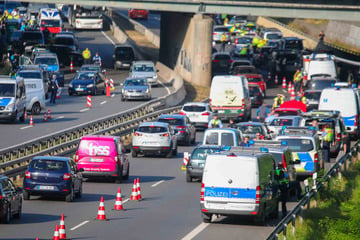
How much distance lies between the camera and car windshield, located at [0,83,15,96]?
47.8 m

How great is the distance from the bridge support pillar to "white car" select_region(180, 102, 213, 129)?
19.3 metres

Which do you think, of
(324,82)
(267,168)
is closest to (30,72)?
(324,82)

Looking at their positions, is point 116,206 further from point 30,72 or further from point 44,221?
point 30,72

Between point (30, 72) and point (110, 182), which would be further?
point (30, 72)

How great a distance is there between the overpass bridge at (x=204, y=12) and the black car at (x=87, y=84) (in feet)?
25.4

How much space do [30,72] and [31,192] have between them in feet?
98.3

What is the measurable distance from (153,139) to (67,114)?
540 inches

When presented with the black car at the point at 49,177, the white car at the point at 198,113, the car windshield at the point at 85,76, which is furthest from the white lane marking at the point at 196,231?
the car windshield at the point at 85,76

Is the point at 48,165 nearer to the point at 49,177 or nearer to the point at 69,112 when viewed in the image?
the point at 49,177

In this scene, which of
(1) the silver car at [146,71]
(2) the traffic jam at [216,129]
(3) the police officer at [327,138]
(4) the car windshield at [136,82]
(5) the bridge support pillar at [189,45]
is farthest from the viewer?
(5) the bridge support pillar at [189,45]

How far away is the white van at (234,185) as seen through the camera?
24.3 m

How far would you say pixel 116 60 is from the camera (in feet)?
263

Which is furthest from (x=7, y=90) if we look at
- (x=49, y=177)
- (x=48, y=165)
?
(x=49, y=177)

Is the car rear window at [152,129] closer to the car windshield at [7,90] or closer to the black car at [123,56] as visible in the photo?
the car windshield at [7,90]
